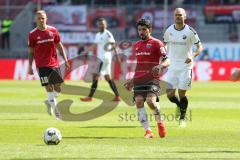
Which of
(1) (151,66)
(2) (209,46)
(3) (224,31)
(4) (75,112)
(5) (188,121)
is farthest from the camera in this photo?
(3) (224,31)

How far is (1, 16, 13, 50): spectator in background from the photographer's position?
153 ft

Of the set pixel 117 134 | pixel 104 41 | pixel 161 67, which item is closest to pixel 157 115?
pixel 161 67

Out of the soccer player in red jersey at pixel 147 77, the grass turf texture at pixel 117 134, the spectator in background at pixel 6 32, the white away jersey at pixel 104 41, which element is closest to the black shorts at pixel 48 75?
the grass turf texture at pixel 117 134

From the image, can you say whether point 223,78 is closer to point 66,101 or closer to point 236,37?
point 236,37

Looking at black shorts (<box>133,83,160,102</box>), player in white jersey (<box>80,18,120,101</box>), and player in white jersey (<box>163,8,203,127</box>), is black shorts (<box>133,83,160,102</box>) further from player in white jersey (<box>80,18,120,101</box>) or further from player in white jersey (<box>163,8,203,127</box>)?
player in white jersey (<box>80,18,120,101</box>)

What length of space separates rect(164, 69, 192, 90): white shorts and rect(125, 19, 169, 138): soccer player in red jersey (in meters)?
A: 2.50

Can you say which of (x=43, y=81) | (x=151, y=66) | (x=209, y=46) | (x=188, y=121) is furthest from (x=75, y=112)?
(x=209, y=46)

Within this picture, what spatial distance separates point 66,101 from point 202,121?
7.45 metres

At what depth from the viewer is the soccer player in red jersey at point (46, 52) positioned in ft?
58.0

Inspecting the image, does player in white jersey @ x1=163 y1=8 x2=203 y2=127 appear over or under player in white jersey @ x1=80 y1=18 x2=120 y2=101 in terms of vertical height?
over

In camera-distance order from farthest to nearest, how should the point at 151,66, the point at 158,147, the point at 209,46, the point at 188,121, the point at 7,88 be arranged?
the point at 209,46
the point at 7,88
the point at 188,121
the point at 151,66
the point at 158,147

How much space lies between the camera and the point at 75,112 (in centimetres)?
1984

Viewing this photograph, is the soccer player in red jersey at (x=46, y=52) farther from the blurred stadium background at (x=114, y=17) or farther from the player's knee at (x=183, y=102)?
the blurred stadium background at (x=114, y=17)

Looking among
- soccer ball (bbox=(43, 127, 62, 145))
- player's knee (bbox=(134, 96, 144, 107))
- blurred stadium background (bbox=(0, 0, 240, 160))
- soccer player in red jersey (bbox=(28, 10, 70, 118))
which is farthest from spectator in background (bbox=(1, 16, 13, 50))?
Answer: soccer ball (bbox=(43, 127, 62, 145))
